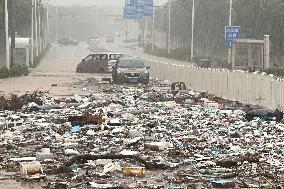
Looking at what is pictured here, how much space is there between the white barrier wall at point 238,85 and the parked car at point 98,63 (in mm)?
15195

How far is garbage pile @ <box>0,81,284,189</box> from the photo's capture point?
1141 centimetres

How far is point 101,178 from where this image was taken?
11.4 m

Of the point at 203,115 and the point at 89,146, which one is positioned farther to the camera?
the point at 203,115

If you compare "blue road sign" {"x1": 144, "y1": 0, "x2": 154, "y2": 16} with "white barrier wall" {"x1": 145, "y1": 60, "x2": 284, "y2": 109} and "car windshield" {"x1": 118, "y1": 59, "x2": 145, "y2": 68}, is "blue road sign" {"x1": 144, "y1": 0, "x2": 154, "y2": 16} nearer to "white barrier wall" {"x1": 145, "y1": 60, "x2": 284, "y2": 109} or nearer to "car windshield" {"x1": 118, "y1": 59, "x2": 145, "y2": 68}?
"car windshield" {"x1": 118, "y1": 59, "x2": 145, "y2": 68}

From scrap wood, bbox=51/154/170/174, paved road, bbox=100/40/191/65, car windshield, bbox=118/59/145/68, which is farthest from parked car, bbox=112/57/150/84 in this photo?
paved road, bbox=100/40/191/65

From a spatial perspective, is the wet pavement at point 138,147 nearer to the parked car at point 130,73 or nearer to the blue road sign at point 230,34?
the parked car at point 130,73

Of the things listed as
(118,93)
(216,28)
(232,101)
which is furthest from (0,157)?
(216,28)

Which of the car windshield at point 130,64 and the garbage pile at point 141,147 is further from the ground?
the car windshield at point 130,64

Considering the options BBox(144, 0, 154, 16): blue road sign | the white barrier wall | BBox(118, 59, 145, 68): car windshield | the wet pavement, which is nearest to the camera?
the wet pavement

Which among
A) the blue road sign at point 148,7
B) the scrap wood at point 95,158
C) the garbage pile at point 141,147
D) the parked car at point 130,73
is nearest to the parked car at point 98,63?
the parked car at point 130,73

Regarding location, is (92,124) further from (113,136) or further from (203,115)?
(203,115)

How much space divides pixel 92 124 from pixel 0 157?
4.90 m

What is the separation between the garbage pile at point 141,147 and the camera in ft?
37.4

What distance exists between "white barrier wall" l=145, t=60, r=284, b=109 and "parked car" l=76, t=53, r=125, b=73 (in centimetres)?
1520
